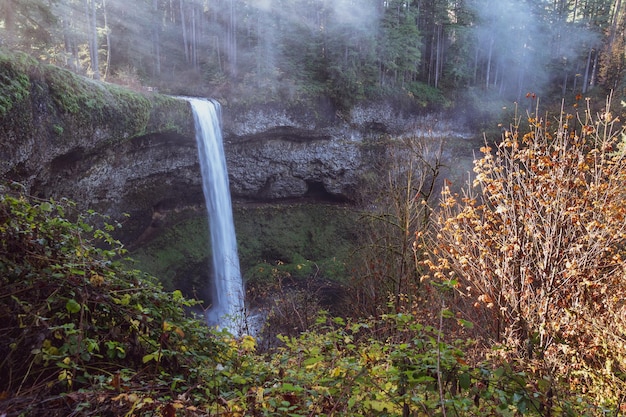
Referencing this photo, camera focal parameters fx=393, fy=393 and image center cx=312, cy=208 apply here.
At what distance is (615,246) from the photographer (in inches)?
213

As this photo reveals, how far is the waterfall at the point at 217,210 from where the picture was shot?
712 inches

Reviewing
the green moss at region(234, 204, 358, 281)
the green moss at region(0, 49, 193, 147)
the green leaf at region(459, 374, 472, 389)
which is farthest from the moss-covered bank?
the green leaf at region(459, 374, 472, 389)

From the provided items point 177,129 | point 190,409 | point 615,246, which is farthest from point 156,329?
point 177,129

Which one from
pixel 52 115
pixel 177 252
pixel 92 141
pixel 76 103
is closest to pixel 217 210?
pixel 177 252

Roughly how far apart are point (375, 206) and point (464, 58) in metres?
20.0

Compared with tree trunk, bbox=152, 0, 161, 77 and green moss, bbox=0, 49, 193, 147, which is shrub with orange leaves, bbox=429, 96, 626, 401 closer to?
green moss, bbox=0, 49, 193, 147

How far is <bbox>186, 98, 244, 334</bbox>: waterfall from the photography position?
18094 millimetres

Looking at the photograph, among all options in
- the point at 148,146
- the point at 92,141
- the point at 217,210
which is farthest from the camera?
the point at 217,210

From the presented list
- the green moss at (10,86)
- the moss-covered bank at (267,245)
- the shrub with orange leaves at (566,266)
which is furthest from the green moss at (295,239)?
the shrub with orange leaves at (566,266)

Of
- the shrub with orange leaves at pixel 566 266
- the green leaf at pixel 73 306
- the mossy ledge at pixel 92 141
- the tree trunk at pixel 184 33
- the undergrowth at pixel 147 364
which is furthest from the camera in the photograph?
the tree trunk at pixel 184 33

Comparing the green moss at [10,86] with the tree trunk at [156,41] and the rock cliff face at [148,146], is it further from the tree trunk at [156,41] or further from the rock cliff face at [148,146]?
the tree trunk at [156,41]

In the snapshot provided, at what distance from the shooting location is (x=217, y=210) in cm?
1941

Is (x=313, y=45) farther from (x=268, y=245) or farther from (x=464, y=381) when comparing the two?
(x=464, y=381)

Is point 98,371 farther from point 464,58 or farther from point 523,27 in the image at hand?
point 523,27
